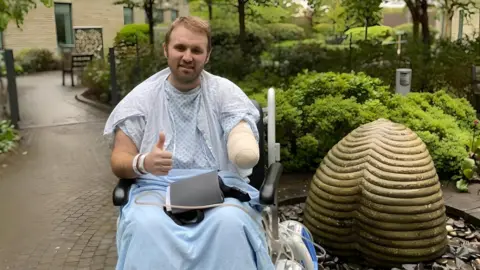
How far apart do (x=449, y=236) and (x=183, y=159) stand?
7.13 feet

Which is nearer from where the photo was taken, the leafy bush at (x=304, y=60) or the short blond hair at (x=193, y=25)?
the short blond hair at (x=193, y=25)

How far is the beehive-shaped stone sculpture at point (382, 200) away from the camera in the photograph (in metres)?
3.13

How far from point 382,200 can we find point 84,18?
482 inches

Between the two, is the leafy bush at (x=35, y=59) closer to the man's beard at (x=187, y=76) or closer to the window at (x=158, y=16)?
the window at (x=158, y=16)

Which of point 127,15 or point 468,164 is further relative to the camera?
point 127,15

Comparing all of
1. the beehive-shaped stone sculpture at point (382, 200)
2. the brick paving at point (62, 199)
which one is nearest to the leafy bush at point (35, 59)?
the brick paving at point (62, 199)

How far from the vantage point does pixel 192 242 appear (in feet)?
7.16

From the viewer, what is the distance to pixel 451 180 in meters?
4.73

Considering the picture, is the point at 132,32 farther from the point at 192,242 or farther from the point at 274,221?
the point at 192,242

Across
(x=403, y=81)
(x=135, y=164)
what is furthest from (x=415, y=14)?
(x=135, y=164)

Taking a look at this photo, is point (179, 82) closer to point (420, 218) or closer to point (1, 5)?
point (420, 218)

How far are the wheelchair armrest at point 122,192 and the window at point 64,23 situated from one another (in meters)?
11.8

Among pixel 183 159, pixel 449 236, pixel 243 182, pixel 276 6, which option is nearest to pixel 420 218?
pixel 449 236

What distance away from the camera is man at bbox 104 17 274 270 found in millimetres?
2152
